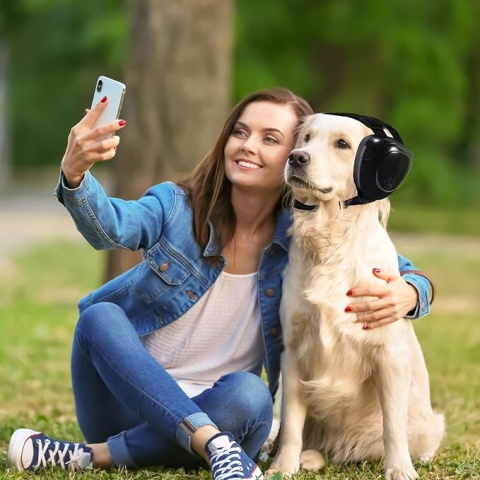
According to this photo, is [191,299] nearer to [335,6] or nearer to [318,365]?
[318,365]

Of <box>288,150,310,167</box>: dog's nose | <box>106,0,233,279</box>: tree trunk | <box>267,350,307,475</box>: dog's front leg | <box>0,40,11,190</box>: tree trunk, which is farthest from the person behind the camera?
<box>0,40,11,190</box>: tree trunk

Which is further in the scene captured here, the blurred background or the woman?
the blurred background

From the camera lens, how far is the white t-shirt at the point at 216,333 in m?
3.96

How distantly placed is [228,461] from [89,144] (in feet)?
3.72

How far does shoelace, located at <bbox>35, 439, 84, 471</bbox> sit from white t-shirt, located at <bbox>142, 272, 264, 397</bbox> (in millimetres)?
486

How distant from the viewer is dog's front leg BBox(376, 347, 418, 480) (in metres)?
3.64

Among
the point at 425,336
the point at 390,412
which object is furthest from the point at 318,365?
the point at 425,336

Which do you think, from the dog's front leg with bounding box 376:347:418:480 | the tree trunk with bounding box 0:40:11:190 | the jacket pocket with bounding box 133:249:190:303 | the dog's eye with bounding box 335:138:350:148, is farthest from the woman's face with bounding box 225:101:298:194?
the tree trunk with bounding box 0:40:11:190

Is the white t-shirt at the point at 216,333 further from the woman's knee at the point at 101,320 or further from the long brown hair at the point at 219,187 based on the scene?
the woman's knee at the point at 101,320

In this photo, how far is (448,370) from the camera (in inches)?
258

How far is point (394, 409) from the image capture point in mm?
3664

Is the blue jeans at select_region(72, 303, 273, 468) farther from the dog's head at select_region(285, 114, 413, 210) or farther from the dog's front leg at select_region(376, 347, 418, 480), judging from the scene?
the dog's head at select_region(285, 114, 413, 210)

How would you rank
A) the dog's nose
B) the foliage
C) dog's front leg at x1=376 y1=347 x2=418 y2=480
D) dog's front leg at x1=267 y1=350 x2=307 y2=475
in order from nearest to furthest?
the dog's nose, dog's front leg at x1=376 y1=347 x2=418 y2=480, dog's front leg at x1=267 y1=350 x2=307 y2=475, the foliage

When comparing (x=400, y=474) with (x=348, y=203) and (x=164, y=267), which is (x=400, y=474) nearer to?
(x=348, y=203)
